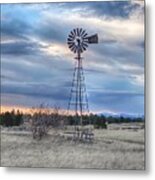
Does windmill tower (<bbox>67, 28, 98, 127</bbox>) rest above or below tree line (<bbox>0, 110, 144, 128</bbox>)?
above

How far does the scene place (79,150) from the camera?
206 cm

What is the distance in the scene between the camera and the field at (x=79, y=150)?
202 centimetres

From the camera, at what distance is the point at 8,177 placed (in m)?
2.13

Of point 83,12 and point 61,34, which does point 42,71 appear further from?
point 83,12

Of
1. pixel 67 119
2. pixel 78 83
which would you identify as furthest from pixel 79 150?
pixel 78 83

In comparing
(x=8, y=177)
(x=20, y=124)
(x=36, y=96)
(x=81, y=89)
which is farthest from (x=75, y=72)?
(x=8, y=177)

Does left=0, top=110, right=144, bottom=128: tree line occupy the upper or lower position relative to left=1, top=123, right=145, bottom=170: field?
upper

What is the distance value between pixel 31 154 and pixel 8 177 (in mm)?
155

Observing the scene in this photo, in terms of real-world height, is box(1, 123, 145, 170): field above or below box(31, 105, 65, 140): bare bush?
below

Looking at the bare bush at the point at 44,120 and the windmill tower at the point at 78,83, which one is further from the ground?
the windmill tower at the point at 78,83

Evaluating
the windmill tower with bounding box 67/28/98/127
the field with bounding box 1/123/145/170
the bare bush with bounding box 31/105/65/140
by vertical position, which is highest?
the windmill tower with bounding box 67/28/98/127

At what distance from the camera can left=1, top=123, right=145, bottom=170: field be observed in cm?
202

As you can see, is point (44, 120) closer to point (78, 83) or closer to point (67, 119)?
point (67, 119)

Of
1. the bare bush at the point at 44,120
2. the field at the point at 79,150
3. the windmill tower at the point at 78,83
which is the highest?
the windmill tower at the point at 78,83
